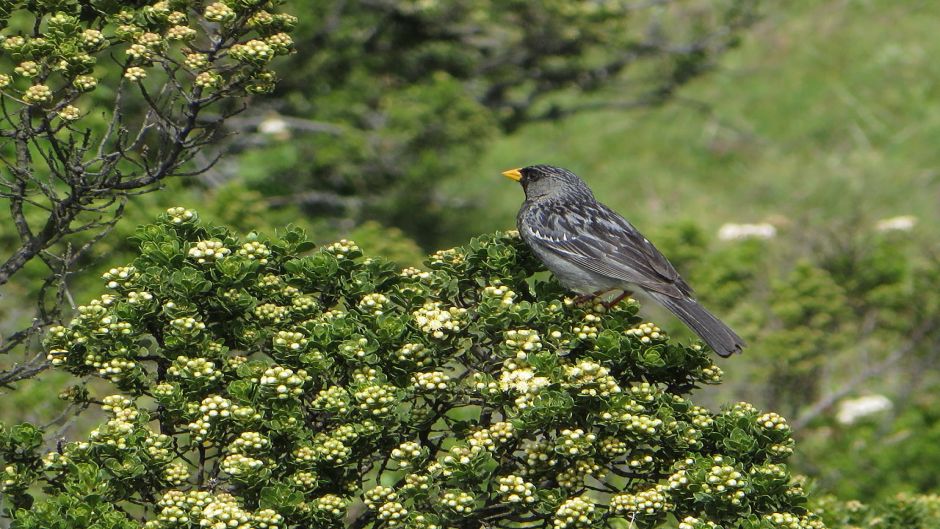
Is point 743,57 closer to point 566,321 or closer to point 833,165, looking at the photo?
point 833,165

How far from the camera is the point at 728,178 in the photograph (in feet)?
59.2

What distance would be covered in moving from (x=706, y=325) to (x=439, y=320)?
2032 mm

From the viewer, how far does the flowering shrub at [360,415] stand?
482cm

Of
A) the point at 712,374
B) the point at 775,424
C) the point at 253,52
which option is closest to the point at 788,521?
the point at 775,424

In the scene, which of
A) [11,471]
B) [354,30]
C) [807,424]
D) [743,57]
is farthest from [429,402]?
[743,57]

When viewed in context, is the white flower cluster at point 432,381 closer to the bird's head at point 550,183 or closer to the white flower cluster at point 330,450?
the white flower cluster at point 330,450

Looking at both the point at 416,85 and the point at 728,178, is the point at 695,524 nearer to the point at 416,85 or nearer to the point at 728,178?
the point at 416,85

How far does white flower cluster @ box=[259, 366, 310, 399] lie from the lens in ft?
15.9

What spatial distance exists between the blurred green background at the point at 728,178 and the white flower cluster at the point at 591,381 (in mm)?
4833

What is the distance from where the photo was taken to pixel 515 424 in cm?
484

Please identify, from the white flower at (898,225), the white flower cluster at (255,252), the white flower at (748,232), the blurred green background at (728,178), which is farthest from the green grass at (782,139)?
the white flower cluster at (255,252)

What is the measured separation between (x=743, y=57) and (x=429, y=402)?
54.6 ft

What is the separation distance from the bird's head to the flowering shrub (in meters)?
3.32

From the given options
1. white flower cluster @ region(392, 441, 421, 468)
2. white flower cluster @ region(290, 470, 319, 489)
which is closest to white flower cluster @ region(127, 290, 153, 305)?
white flower cluster @ region(290, 470, 319, 489)
